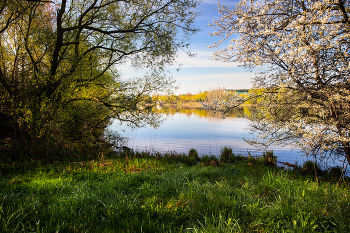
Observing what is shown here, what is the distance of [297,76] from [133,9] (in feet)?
24.1

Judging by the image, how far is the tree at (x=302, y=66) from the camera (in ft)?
15.6

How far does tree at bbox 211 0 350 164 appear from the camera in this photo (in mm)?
4766

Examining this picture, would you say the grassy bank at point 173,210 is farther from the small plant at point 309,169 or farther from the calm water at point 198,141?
the small plant at point 309,169

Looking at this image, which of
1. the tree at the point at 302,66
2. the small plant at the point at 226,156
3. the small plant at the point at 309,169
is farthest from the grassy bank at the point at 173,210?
the small plant at the point at 226,156

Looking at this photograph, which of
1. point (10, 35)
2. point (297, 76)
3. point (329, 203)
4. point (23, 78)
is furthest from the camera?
point (10, 35)

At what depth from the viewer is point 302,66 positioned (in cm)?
509

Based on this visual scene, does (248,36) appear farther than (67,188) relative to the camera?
Yes

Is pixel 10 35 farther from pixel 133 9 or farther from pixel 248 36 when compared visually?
pixel 248 36

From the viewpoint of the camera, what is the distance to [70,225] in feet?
8.66

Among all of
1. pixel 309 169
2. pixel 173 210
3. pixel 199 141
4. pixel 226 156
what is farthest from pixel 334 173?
pixel 199 141

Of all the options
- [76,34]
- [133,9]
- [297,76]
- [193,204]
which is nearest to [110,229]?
[193,204]

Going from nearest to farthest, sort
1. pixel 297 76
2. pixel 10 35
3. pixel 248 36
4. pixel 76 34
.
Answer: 1. pixel 297 76
2. pixel 248 36
3. pixel 10 35
4. pixel 76 34

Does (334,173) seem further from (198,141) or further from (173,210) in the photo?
(198,141)

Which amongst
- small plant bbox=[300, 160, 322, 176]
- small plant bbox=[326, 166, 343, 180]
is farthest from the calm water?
small plant bbox=[326, 166, 343, 180]
